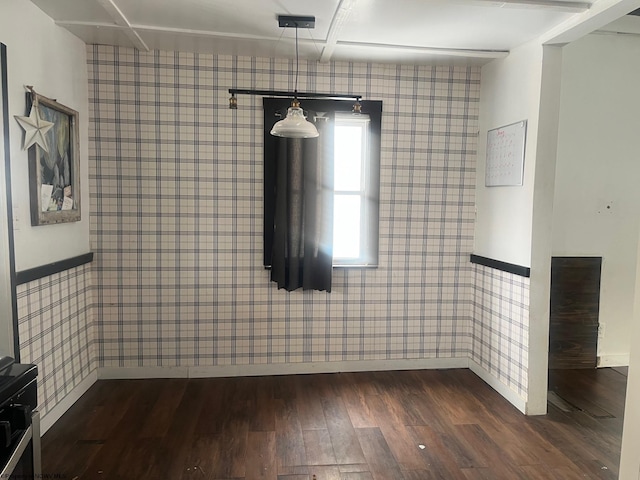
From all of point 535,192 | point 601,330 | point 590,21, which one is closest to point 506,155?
point 535,192

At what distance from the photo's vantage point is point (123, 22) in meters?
2.56

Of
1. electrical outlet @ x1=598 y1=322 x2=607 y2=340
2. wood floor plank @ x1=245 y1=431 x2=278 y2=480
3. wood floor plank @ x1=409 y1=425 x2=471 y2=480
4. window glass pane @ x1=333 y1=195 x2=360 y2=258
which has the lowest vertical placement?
wood floor plank @ x1=245 y1=431 x2=278 y2=480

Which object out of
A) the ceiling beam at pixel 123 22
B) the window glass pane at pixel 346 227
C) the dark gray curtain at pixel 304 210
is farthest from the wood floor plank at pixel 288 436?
the ceiling beam at pixel 123 22

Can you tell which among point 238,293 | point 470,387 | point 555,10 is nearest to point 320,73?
point 555,10

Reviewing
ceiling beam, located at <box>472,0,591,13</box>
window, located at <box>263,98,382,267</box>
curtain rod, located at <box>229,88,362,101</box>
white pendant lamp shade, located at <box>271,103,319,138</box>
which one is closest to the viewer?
ceiling beam, located at <box>472,0,591,13</box>

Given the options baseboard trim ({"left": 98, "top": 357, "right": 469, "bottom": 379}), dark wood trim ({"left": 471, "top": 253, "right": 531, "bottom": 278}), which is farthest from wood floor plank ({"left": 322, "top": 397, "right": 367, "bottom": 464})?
dark wood trim ({"left": 471, "top": 253, "right": 531, "bottom": 278})

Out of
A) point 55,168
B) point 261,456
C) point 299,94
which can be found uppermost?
point 299,94

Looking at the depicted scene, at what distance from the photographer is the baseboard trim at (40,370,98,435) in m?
2.48

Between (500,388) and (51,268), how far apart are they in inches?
121

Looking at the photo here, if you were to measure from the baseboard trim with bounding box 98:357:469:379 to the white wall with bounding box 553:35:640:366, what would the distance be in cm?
136

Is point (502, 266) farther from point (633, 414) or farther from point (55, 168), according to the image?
point (55, 168)

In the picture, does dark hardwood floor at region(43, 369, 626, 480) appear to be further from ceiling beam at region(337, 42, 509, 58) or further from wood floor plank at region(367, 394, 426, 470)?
ceiling beam at region(337, 42, 509, 58)

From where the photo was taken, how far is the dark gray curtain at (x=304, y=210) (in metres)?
3.15

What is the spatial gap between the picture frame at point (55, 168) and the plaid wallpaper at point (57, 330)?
0.39 metres
